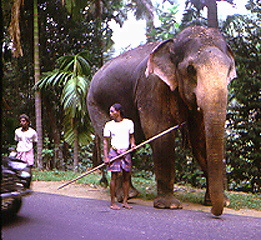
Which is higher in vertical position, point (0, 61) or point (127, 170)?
point (0, 61)

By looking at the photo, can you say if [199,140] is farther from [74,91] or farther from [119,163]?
[74,91]

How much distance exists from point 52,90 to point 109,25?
10.8ft

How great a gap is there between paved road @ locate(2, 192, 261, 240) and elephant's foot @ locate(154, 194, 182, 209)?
15 centimetres

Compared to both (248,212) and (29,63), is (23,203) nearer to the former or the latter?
(248,212)

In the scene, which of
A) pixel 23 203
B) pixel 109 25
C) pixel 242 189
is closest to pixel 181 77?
pixel 23 203

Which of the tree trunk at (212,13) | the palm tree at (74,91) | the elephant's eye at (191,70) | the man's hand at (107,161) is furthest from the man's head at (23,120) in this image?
the tree trunk at (212,13)

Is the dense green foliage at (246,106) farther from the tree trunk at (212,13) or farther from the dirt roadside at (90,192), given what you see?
the dirt roadside at (90,192)

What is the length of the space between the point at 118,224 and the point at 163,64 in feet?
7.66

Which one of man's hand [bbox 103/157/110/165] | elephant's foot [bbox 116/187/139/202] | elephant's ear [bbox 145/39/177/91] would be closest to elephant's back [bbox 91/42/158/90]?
elephant's ear [bbox 145/39/177/91]

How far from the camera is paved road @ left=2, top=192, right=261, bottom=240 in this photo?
151 centimetres

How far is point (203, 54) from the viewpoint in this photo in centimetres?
428

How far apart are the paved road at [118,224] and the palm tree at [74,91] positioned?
5.01m

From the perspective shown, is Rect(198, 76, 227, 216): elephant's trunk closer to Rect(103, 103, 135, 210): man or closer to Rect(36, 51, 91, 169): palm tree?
Rect(103, 103, 135, 210): man

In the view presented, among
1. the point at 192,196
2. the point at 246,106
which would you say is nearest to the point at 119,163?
the point at 192,196
